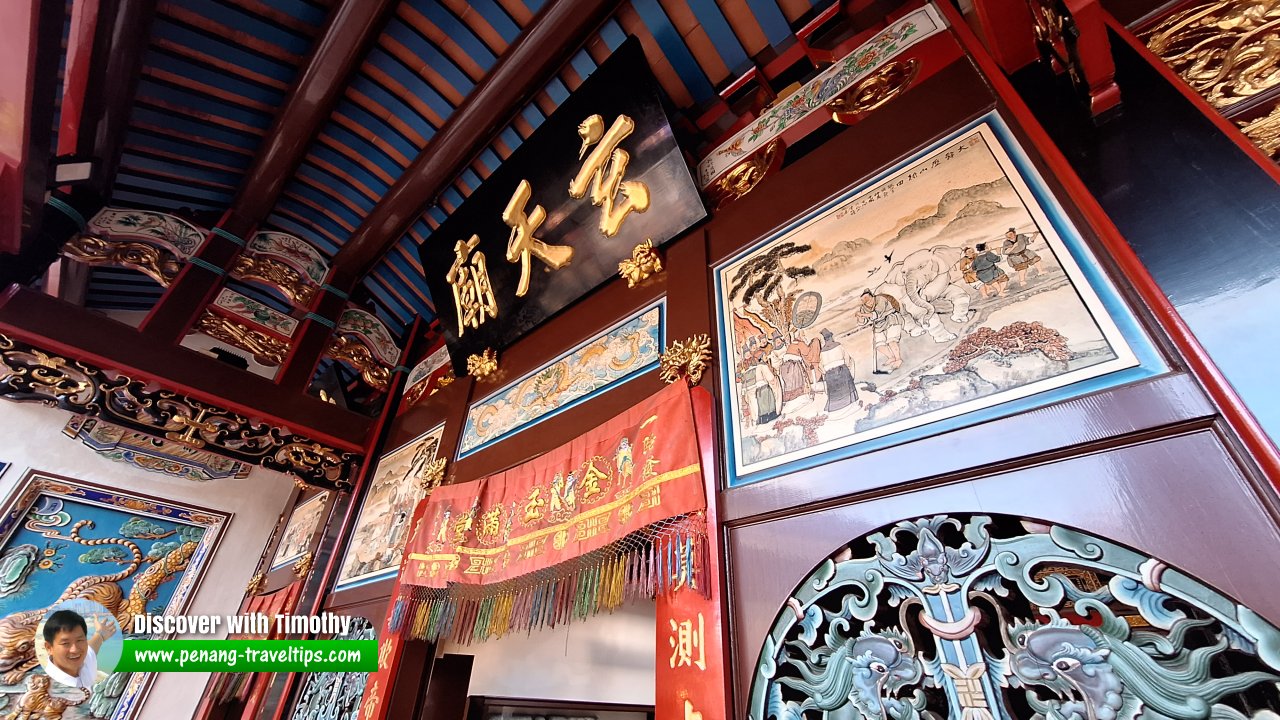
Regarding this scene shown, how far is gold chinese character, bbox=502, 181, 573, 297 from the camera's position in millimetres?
2993

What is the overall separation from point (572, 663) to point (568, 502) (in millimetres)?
1816

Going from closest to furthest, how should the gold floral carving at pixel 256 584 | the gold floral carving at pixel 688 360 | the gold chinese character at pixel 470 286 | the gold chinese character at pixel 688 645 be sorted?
the gold chinese character at pixel 688 645
the gold floral carving at pixel 688 360
the gold chinese character at pixel 470 286
the gold floral carving at pixel 256 584

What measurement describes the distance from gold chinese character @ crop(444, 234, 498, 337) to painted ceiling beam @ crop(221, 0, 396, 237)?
1242 mm

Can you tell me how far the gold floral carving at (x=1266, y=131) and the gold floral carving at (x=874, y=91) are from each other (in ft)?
3.48

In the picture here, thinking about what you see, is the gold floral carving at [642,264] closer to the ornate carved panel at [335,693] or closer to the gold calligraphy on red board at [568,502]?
the gold calligraphy on red board at [568,502]

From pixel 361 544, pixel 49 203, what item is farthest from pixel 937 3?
pixel 49 203

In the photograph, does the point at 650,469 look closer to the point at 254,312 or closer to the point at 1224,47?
the point at 1224,47

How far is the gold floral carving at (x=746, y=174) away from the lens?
2.47 metres

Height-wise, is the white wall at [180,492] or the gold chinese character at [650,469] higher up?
the white wall at [180,492]

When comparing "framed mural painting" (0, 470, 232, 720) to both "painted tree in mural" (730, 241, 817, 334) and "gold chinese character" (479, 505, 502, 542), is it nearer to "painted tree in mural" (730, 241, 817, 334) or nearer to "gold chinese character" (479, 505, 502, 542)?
→ "gold chinese character" (479, 505, 502, 542)

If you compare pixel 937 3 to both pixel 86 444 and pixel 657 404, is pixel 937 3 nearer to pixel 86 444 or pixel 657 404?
pixel 657 404

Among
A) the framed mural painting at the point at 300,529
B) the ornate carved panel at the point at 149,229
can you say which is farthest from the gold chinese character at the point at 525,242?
the framed mural painting at the point at 300,529

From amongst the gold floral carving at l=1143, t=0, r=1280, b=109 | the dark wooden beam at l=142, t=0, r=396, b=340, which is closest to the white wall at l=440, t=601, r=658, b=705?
the dark wooden beam at l=142, t=0, r=396, b=340

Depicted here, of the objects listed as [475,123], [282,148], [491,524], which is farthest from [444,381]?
[282,148]
